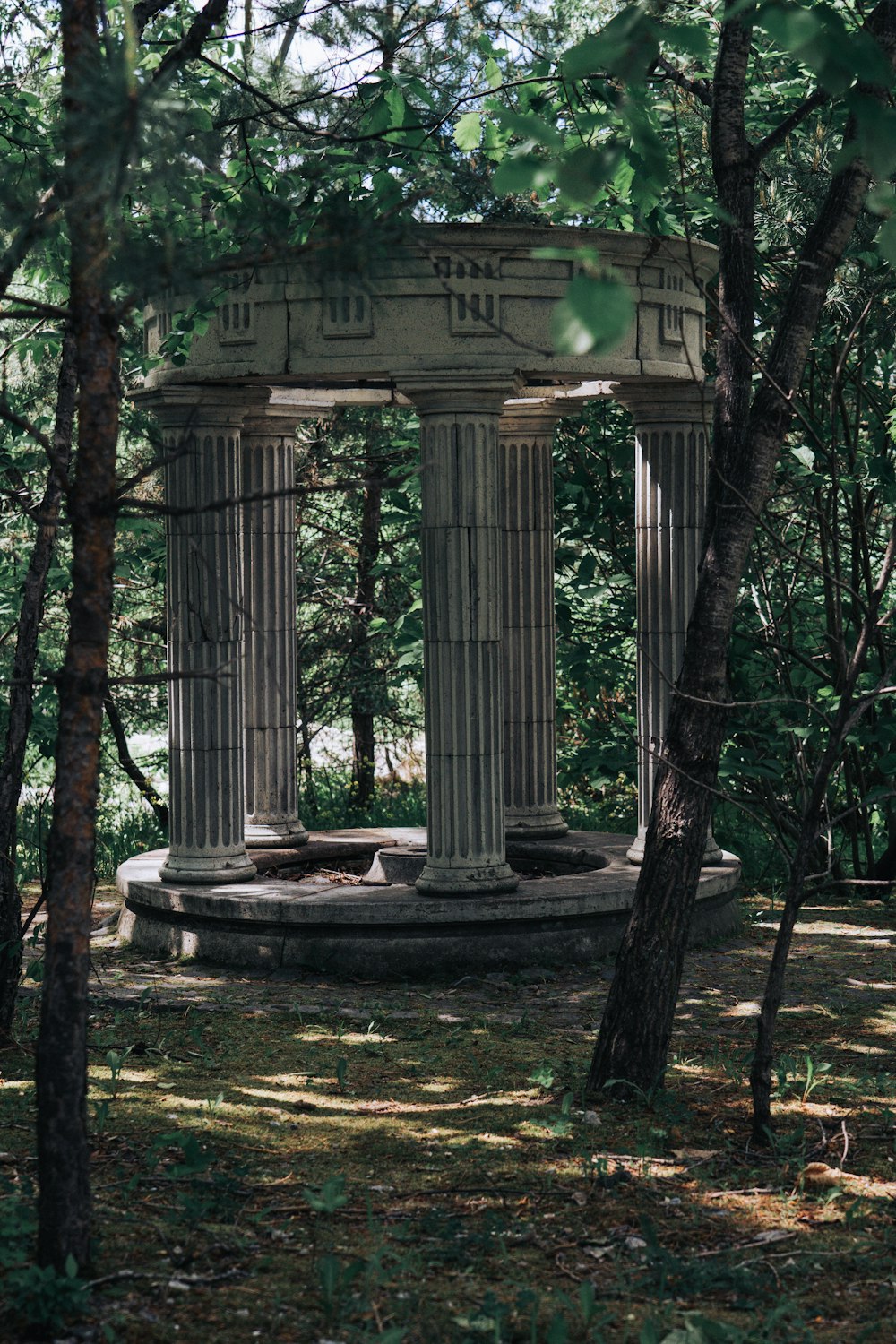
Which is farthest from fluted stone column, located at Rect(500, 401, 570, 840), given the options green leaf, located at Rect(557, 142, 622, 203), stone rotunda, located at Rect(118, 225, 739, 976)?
green leaf, located at Rect(557, 142, 622, 203)

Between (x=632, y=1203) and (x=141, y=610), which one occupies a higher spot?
(x=141, y=610)

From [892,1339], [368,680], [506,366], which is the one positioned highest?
[506,366]

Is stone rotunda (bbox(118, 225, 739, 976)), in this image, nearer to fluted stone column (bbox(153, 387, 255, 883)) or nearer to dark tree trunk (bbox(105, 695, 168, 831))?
fluted stone column (bbox(153, 387, 255, 883))

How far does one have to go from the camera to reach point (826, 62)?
3193 millimetres

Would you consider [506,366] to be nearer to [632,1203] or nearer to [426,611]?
[426,611]

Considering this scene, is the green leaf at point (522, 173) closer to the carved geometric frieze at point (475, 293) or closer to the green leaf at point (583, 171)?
the green leaf at point (583, 171)

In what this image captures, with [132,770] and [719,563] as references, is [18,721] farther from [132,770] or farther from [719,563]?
[132,770]

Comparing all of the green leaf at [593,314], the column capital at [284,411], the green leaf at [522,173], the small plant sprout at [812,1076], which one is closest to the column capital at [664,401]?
the column capital at [284,411]

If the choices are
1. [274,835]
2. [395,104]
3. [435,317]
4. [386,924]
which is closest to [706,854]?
[386,924]

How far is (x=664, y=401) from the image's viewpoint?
11.4 m

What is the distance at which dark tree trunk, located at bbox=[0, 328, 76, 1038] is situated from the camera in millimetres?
7238

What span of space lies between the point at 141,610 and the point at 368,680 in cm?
367

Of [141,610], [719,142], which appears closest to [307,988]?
[719,142]

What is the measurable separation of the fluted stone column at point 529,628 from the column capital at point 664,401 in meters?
1.61
